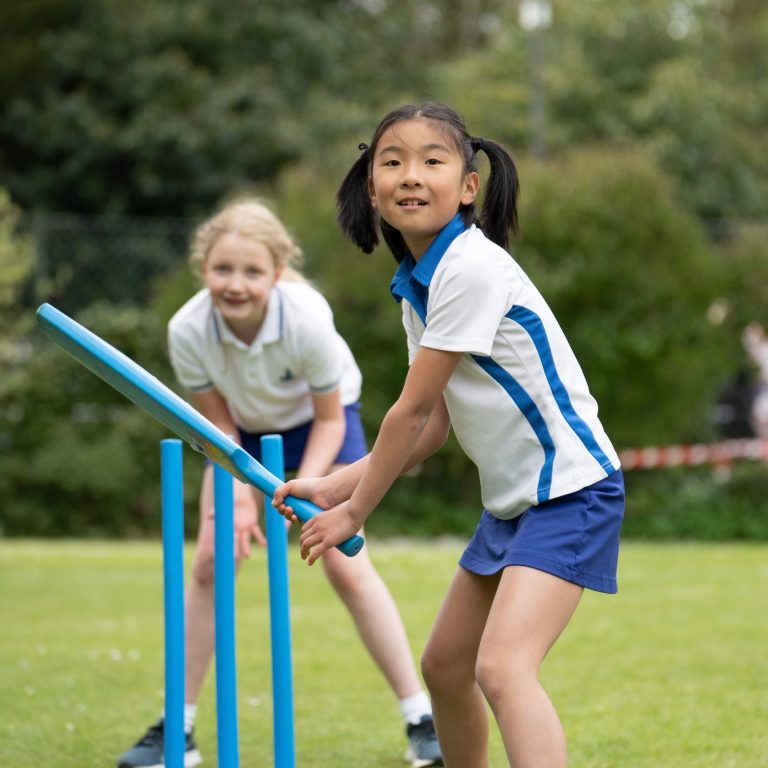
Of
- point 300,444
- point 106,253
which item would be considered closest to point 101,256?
point 106,253

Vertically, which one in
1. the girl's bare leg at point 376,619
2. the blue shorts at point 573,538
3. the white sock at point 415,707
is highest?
the blue shorts at point 573,538

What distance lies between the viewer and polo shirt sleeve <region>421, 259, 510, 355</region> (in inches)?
115

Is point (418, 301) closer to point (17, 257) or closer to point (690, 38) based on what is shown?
point (17, 257)

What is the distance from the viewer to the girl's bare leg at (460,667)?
323 centimetres

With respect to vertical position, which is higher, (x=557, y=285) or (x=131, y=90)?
(x=131, y=90)

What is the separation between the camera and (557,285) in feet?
43.5

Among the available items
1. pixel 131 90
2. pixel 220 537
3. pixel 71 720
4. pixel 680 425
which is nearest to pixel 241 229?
pixel 220 537

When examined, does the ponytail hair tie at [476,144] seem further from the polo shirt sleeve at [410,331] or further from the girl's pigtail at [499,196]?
the polo shirt sleeve at [410,331]

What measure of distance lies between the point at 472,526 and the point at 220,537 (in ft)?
34.1

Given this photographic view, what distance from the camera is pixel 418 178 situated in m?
3.05

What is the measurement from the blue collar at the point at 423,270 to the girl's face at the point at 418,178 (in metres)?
0.03

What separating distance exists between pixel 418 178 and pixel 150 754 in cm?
216

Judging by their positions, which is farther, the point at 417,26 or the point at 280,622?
the point at 417,26

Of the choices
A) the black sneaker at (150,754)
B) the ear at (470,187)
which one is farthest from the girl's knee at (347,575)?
the ear at (470,187)
